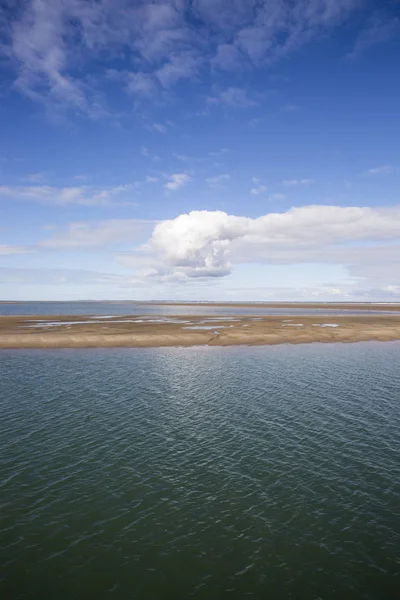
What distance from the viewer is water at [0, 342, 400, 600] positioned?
42.8 feet

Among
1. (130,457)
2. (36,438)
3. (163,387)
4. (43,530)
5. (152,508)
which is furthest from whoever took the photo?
(163,387)

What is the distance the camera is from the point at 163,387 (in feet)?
122

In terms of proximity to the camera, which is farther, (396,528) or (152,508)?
(152,508)

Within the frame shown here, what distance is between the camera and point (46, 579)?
1291cm

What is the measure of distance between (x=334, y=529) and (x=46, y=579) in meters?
11.1

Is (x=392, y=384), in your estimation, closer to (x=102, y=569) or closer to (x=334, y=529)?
(x=334, y=529)

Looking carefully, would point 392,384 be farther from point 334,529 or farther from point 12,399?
point 12,399

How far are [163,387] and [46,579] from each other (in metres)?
24.4

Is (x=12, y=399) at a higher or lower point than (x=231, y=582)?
higher

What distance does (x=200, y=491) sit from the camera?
18.3m

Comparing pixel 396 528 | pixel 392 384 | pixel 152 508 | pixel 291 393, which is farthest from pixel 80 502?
pixel 392 384

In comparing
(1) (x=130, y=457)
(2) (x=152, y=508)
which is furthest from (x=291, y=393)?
(2) (x=152, y=508)

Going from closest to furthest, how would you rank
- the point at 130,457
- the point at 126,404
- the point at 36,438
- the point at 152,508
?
the point at 152,508 → the point at 130,457 → the point at 36,438 → the point at 126,404

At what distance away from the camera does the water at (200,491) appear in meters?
13.0
